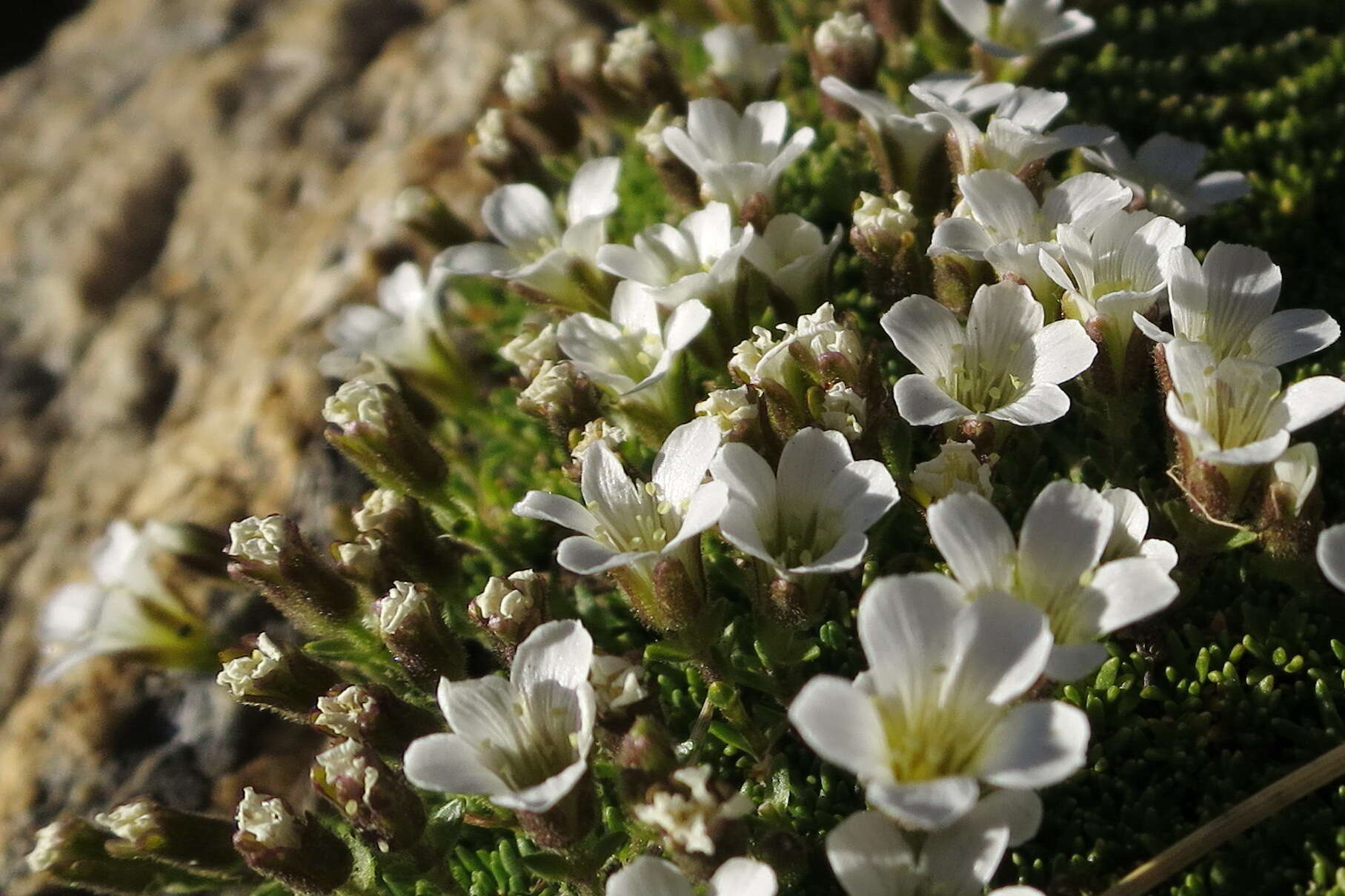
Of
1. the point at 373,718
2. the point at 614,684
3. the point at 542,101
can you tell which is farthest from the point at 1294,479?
the point at 542,101

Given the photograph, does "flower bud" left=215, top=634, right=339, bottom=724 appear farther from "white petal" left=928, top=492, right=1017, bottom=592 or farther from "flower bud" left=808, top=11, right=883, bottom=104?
"flower bud" left=808, top=11, right=883, bottom=104

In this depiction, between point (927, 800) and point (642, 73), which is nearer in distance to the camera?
point (927, 800)

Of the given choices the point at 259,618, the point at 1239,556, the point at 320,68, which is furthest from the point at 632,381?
the point at 320,68

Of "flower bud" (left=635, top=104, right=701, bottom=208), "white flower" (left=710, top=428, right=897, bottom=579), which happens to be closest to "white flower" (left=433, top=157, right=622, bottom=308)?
"flower bud" (left=635, top=104, right=701, bottom=208)

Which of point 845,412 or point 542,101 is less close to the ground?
point 542,101

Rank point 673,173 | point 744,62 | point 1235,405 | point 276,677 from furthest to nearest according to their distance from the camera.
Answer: point 744,62 < point 673,173 < point 276,677 < point 1235,405

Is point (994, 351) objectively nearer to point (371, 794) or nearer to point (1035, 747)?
point (1035, 747)

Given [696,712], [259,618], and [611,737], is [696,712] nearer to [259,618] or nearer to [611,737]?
[611,737]
